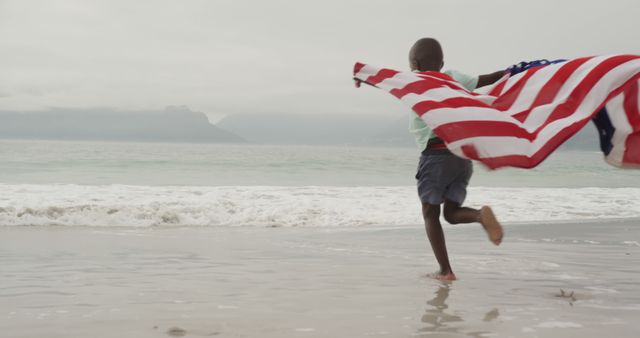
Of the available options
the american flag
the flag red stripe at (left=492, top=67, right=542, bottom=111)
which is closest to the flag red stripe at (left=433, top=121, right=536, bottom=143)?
the american flag

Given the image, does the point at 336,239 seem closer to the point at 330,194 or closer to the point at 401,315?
the point at 401,315

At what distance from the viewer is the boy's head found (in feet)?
15.9

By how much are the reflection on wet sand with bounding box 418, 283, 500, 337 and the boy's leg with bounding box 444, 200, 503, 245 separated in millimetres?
546

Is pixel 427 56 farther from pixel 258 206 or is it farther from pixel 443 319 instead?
pixel 258 206

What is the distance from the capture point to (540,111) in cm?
399

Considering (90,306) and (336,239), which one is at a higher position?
(90,306)

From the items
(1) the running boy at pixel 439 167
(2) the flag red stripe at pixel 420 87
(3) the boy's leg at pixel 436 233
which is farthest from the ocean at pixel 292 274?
(2) the flag red stripe at pixel 420 87

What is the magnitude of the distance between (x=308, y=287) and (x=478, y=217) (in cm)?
130

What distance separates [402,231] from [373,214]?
3121 mm

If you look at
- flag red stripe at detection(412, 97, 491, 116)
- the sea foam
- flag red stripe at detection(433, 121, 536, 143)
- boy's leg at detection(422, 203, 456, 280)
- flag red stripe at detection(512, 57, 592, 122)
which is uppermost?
flag red stripe at detection(512, 57, 592, 122)

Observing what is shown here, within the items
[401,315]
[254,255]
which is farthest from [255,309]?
[254,255]

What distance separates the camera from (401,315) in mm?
3824

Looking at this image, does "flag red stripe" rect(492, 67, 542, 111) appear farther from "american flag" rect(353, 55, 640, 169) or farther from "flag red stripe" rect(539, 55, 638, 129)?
"flag red stripe" rect(539, 55, 638, 129)

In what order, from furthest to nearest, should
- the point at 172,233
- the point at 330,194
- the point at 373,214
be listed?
the point at 330,194, the point at 373,214, the point at 172,233
